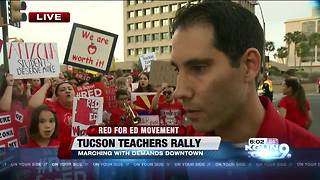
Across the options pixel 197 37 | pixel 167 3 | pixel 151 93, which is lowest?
pixel 151 93

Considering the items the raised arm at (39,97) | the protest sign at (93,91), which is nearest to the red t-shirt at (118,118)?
the protest sign at (93,91)

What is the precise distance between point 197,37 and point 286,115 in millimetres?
569

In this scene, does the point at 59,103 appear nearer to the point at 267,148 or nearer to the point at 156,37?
the point at 156,37

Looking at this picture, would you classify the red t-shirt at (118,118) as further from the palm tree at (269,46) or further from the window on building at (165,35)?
the palm tree at (269,46)

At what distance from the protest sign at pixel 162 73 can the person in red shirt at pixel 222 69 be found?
0.42 ft

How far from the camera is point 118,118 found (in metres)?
2.11

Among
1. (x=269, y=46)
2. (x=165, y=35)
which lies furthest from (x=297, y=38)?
(x=165, y=35)

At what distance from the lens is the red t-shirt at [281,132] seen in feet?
6.02

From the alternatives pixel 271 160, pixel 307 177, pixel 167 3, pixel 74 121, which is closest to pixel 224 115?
pixel 271 160

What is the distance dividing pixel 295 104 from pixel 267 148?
1.27ft

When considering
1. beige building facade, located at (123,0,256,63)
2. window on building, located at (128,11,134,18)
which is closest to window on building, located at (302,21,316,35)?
beige building facade, located at (123,0,256,63)

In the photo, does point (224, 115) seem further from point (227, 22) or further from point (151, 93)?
point (151, 93)

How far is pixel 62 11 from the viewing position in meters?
2.04

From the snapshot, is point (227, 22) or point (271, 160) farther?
point (271, 160)
